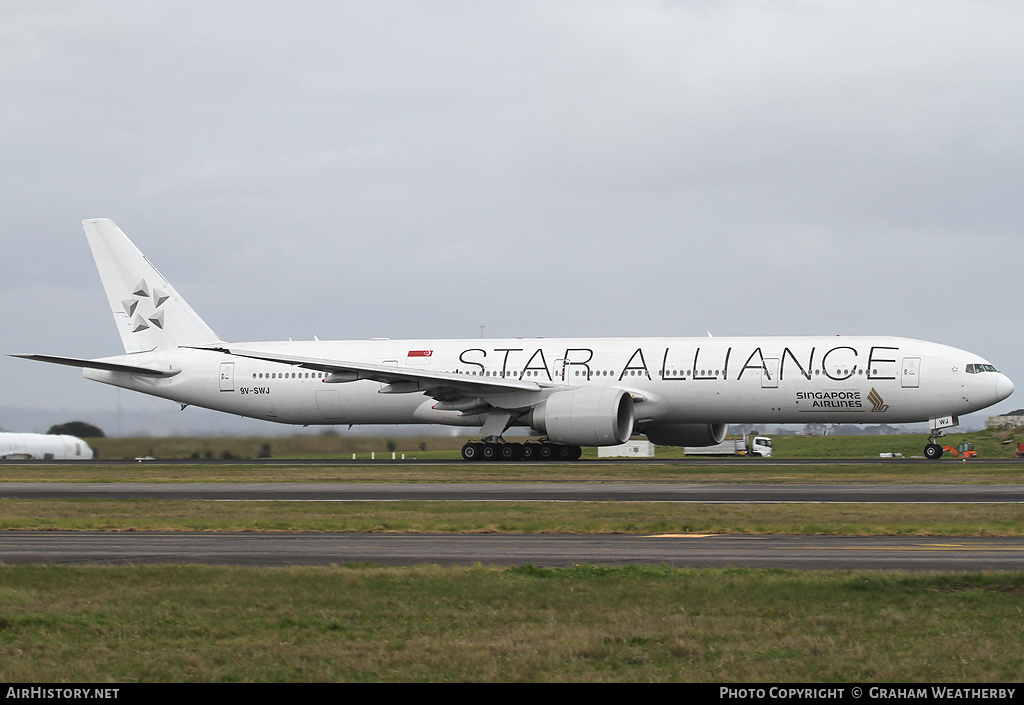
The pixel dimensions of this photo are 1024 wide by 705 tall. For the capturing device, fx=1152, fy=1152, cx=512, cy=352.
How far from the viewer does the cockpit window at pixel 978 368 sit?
4044 centimetres

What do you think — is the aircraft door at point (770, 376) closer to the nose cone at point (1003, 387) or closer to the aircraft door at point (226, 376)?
the nose cone at point (1003, 387)

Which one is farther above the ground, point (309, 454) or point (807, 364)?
point (807, 364)

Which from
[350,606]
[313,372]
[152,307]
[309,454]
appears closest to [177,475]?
[309,454]

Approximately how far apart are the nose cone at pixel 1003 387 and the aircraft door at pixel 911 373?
111 inches

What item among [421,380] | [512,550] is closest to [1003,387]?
[421,380]

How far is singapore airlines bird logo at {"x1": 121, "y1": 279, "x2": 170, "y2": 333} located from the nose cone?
1329 inches

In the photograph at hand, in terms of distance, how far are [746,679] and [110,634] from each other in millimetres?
5425

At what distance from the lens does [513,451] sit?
43656 mm

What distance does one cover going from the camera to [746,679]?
8.16 meters

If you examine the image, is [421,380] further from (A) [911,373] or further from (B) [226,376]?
(A) [911,373]

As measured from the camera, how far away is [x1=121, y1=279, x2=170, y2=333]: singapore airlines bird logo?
50.2m

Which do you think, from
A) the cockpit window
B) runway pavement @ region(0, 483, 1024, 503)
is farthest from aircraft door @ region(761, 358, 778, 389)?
runway pavement @ region(0, 483, 1024, 503)

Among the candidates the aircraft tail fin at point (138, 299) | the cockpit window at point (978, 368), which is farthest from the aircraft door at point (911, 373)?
the aircraft tail fin at point (138, 299)

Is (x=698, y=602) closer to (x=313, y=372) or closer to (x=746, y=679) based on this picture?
(x=746, y=679)
